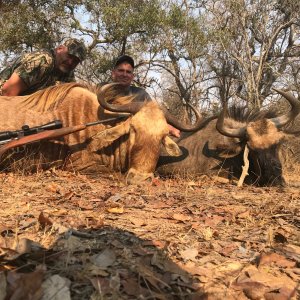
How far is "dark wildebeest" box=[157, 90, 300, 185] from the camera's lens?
564 centimetres

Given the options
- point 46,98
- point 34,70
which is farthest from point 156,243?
point 34,70

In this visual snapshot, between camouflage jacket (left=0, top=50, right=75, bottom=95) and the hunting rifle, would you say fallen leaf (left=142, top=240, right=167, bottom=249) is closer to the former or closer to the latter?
the hunting rifle

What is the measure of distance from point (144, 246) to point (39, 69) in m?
4.81

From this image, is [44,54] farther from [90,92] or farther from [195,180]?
[195,180]

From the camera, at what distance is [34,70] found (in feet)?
20.7

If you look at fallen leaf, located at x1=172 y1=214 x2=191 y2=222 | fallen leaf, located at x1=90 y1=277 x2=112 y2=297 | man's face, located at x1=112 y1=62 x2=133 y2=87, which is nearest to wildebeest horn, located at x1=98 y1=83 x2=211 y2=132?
man's face, located at x1=112 y1=62 x2=133 y2=87

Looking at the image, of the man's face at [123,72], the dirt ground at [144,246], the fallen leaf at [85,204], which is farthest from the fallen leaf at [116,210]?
the man's face at [123,72]

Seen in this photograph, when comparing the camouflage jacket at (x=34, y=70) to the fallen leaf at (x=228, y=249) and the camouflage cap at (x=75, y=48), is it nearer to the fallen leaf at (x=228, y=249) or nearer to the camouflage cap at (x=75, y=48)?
the camouflage cap at (x=75, y=48)

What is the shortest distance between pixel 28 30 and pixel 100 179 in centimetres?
Answer: 1214

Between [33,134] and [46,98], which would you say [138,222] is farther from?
[46,98]

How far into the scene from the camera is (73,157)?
571 cm

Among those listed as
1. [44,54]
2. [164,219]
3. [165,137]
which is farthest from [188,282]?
[44,54]

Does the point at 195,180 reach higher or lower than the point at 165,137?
lower

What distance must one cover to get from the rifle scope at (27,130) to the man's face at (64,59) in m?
1.92
